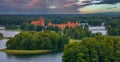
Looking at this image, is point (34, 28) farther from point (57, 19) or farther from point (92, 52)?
point (92, 52)

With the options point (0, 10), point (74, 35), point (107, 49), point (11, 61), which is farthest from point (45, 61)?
point (0, 10)

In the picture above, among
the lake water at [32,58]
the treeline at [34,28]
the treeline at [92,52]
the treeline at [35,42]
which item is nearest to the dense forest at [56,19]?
the treeline at [34,28]

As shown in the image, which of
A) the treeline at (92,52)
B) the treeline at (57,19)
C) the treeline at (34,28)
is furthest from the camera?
the treeline at (57,19)

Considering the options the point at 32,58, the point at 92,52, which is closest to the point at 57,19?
the point at 32,58

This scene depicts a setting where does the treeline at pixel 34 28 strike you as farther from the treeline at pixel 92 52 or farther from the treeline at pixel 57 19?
the treeline at pixel 92 52

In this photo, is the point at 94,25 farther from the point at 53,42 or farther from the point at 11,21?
the point at 53,42
